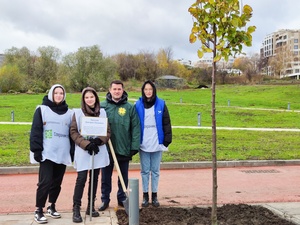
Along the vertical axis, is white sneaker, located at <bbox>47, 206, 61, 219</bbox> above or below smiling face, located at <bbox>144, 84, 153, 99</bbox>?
below

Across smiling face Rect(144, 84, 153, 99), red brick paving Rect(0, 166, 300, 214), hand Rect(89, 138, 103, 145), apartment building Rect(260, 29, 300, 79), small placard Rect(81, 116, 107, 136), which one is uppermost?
apartment building Rect(260, 29, 300, 79)

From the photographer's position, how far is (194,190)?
25.4ft

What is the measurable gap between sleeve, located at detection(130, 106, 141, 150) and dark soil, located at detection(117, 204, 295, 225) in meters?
1.01

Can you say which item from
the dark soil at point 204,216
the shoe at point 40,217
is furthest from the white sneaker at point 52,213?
the dark soil at point 204,216

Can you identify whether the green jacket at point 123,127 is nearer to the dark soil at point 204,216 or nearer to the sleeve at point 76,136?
the sleeve at point 76,136

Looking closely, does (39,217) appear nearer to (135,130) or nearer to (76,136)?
(76,136)

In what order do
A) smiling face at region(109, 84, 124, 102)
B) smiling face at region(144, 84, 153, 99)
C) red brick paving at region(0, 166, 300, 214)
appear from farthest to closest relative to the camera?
1. red brick paving at region(0, 166, 300, 214)
2. smiling face at region(144, 84, 153, 99)
3. smiling face at region(109, 84, 124, 102)

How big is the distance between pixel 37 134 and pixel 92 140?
2.52 feet

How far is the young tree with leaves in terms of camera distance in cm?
484

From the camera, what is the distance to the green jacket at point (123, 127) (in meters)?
5.94

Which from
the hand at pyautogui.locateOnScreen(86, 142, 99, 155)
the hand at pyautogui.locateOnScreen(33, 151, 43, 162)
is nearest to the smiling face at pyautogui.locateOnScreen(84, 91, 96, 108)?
the hand at pyautogui.locateOnScreen(86, 142, 99, 155)

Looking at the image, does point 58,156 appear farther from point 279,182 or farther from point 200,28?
point 279,182

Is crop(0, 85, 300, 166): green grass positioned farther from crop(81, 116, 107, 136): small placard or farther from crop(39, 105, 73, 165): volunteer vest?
crop(81, 116, 107, 136): small placard

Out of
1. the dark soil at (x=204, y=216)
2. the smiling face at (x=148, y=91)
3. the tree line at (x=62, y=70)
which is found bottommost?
the dark soil at (x=204, y=216)
